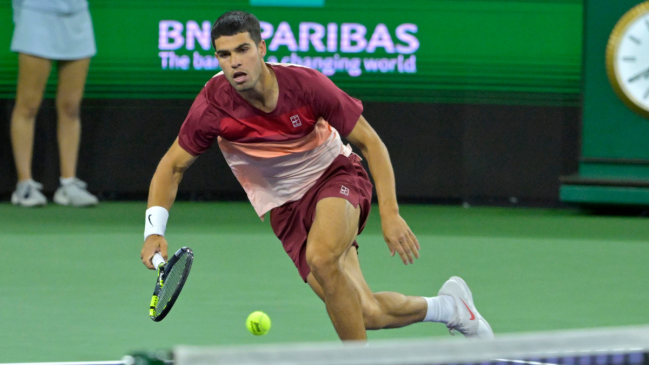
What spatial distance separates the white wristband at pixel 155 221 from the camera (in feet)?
10.0

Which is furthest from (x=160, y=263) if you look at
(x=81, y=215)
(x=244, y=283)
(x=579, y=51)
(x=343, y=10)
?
(x=579, y=51)

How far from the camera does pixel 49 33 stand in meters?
6.55

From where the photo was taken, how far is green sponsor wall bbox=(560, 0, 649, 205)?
6645mm

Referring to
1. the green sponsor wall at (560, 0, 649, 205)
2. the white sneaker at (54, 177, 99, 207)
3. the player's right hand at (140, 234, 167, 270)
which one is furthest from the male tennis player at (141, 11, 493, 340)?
the white sneaker at (54, 177, 99, 207)

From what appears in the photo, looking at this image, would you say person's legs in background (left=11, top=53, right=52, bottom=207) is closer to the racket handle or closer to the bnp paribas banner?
the bnp paribas banner

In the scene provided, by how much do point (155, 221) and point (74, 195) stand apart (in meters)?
3.93

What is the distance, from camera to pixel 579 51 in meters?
6.99

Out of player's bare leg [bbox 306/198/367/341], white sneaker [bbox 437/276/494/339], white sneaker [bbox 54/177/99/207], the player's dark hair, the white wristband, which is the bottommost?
white sneaker [bbox 54/177/99/207]

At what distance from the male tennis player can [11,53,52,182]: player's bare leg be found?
3.55 metres

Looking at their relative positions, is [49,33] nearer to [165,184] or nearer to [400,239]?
[165,184]

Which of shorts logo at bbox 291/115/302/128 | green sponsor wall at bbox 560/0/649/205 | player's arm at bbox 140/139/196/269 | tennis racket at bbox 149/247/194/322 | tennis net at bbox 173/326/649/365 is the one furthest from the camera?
green sponsor wall at bbox 560/0/649/205

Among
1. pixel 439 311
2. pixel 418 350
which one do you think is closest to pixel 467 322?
pixel 439 311

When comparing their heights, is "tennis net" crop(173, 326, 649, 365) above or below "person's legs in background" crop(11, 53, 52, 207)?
above

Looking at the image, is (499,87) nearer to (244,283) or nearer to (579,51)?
(579,51)
